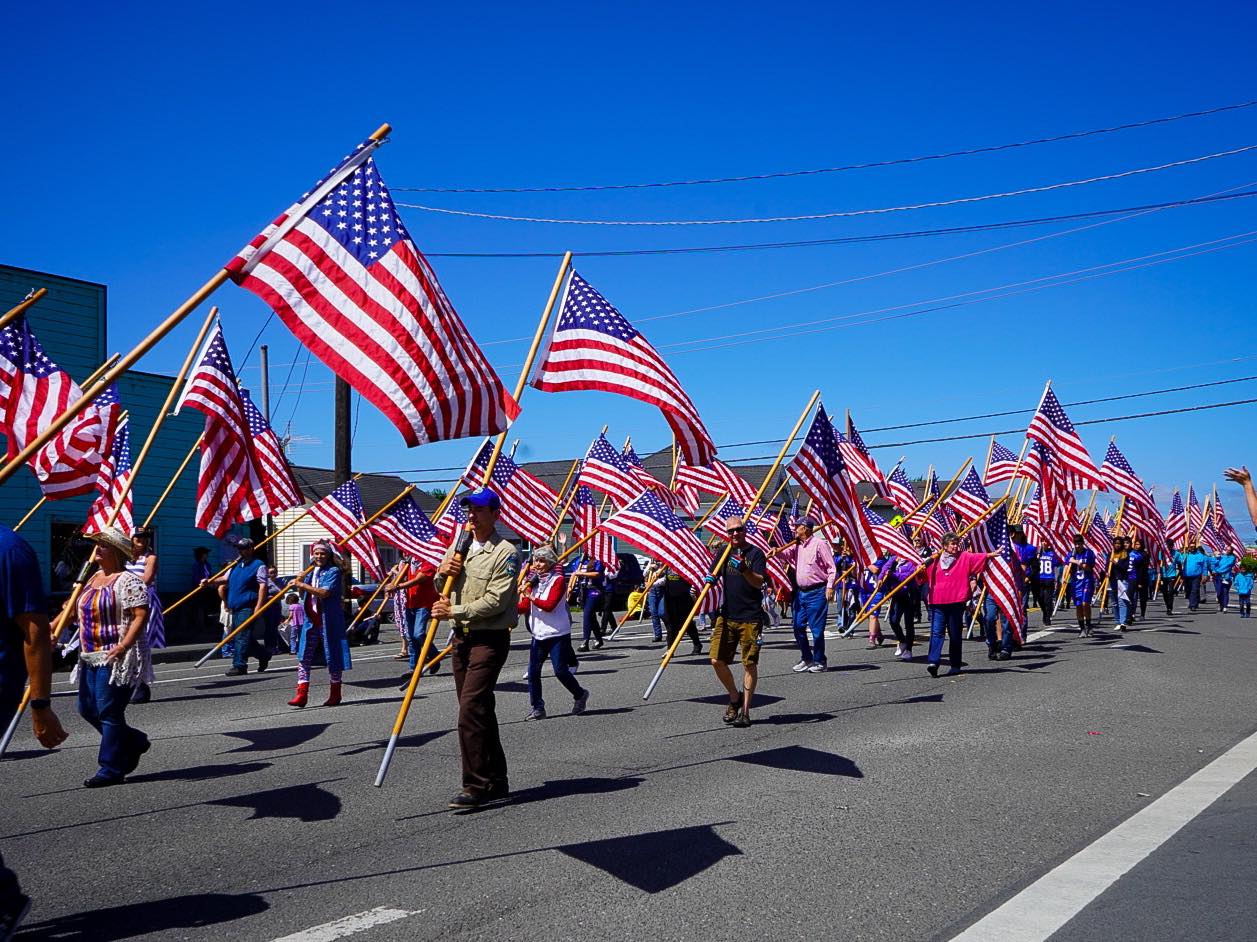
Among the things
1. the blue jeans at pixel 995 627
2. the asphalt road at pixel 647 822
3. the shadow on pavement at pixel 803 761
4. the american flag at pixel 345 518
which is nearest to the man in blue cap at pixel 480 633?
the asphalt road at pixel 647 822

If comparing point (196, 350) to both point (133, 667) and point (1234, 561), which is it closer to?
point (133, 667)

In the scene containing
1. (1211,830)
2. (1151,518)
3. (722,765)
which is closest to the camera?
(1211,830)

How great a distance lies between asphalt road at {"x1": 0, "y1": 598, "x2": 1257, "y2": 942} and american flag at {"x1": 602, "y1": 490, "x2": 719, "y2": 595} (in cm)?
237

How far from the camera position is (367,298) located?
6.44 metres

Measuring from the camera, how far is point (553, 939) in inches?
186

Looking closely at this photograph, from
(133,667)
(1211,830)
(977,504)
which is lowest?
(1211,830)

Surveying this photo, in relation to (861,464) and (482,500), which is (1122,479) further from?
(482,500)

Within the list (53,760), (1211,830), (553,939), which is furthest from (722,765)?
(53,760)

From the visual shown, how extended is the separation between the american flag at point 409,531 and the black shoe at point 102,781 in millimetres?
9342

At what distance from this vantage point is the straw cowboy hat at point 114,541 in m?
7.95

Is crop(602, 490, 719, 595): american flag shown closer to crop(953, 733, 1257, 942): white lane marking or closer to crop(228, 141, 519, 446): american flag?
crop(953, 733, 1257, 942): white lane marking

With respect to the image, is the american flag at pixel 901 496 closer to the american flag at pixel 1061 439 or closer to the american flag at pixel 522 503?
the american flag at pixel 1061 439

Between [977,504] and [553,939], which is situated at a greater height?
[977,504]

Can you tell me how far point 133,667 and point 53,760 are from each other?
6.07 feet
